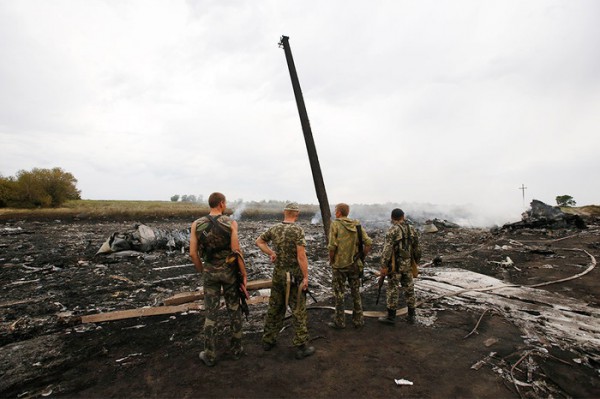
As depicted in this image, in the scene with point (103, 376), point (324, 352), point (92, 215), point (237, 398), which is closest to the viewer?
point (237, 398)

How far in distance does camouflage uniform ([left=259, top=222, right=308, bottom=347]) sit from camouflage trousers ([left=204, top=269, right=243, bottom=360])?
1.45 feet

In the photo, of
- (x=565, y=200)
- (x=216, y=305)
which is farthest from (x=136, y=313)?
(x=565, y=200)

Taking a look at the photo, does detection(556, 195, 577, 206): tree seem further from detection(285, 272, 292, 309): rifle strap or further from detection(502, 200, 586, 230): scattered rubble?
detection(285, 272, 292, 309): rifle strap

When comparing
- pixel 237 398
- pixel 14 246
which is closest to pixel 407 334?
pixel 237 398

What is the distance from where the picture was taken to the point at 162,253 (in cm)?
1100

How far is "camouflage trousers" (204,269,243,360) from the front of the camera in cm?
343

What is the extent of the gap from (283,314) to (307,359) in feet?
2.14

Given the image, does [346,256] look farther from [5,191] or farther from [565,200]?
[565,200]

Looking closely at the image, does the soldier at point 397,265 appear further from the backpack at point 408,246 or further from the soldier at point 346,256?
the soldier at point 346,256

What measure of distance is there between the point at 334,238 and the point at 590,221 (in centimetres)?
2266

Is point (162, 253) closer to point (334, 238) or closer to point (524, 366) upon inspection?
point (334, 238)

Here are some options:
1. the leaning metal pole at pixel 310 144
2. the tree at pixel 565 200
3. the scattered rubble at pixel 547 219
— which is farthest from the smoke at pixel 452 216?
the tree at pixel 565 200

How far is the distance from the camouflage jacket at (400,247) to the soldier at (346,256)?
522mm

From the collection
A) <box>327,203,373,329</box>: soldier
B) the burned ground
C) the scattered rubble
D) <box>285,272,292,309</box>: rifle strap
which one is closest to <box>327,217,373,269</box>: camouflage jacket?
<box>327,203,373,329</box>: soldier
